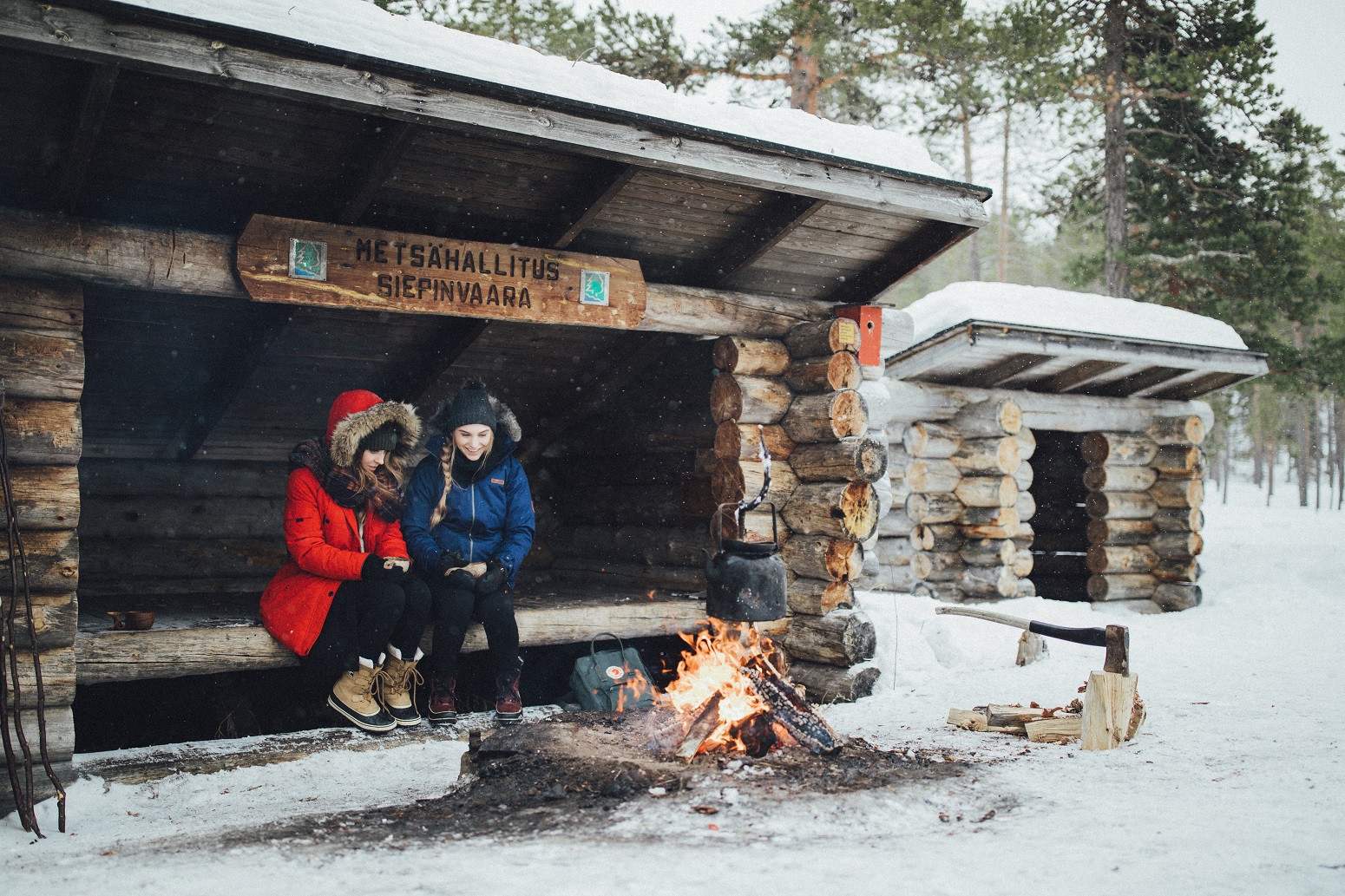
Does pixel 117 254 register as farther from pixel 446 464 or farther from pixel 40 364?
pixel 446 464


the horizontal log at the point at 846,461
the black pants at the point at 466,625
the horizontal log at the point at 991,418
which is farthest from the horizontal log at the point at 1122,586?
the black pants at the point at 466,625

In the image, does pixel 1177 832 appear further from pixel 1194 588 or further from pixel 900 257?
pixel 1194 588

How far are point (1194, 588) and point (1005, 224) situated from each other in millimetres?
19243

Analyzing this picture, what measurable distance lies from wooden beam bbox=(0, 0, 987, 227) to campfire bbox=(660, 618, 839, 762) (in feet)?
7.98

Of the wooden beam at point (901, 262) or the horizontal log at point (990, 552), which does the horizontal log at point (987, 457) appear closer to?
the horizontal log at point (990, 552)

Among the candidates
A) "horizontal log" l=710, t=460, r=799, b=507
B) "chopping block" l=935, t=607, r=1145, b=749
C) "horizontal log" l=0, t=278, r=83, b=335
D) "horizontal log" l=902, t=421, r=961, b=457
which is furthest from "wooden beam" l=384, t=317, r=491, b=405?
"horizontal log" l=902, t=421, r=961, b=457

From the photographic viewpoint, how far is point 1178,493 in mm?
Result: 10633

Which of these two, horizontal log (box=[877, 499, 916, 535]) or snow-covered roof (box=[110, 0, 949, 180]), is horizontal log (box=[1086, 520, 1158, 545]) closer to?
horizontal log (box=[877, 499, 916, 535])

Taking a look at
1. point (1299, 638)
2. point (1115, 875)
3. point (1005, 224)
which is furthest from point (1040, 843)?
point (1005, 224)

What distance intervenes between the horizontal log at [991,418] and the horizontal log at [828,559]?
391 centimetres

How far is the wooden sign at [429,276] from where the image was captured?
186 inches

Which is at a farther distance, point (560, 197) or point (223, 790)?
point (560, 197)

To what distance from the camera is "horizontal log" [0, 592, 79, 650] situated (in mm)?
4020

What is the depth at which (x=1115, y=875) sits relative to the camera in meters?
2.90
